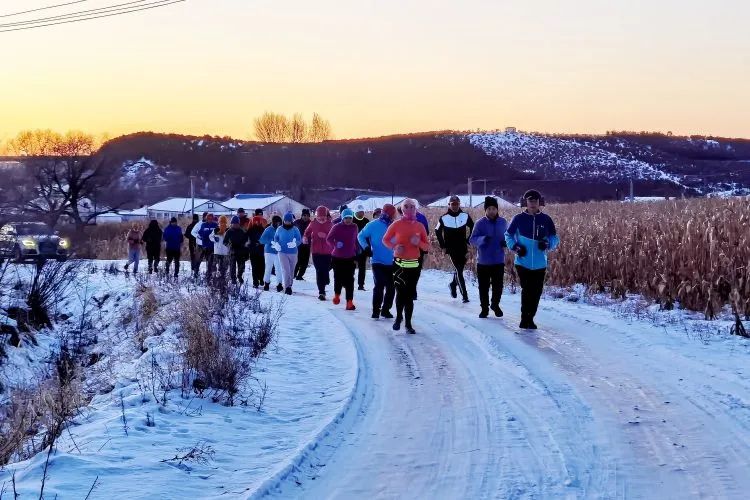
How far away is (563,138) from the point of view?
15975 centimetres

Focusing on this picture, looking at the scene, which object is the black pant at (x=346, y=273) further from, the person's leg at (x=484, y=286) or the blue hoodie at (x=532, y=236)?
the blue hoodie at (x=532, y=236)

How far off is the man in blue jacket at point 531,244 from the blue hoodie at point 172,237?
14.0m

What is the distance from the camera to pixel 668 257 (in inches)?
516

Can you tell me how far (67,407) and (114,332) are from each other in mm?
10631

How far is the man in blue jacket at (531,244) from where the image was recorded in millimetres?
10984

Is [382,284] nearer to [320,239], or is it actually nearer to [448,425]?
[320,239]

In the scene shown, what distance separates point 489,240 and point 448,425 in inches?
252

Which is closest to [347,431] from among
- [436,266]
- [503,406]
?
[503,406]

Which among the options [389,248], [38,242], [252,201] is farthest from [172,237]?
[252,201]

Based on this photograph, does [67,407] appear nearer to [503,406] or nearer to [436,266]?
[503,406]

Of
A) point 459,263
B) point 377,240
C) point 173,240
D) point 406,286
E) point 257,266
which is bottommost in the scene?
point 257,266

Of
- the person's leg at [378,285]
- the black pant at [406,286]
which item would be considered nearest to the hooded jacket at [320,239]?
the person's leg at [378,285]

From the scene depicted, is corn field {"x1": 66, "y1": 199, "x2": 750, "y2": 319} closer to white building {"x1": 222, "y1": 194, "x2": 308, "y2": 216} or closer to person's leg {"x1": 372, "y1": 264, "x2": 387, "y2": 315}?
person's leg {"x1": 372, "y1": 264, "x2": 387, "y2": 315}

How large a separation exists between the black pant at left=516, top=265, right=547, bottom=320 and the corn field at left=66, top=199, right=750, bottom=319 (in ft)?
8.60
